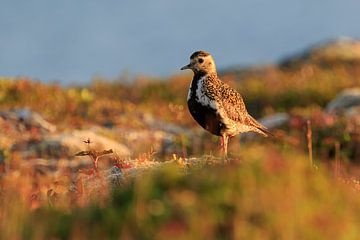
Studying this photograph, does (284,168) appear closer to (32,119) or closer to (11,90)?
(32,119)

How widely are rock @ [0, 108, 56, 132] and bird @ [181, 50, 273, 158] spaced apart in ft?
22.6

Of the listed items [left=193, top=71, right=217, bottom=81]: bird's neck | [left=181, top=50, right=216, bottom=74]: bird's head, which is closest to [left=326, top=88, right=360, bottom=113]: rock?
[left=181, top=50, right=216, bottom=74]: bird's head

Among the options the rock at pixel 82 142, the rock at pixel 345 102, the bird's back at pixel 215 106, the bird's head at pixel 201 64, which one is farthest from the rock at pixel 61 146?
the rock at pixel 345 102

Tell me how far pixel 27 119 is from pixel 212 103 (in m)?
7.83

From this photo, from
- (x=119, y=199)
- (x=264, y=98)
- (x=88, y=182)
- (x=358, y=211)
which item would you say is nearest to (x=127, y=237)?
(x=119, y=199)

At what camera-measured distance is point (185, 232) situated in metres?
5.52

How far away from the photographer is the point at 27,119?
18.0 metres

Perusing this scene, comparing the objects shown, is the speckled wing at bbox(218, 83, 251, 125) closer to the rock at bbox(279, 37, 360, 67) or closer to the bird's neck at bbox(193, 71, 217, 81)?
the bird's neck at bbox(193, 71, 217, 81)

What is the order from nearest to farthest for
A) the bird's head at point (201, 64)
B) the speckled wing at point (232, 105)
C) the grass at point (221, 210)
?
the grass at point (221, 210) → the speckled wing at point (232, 105) → the bird's head at point (201, 64)

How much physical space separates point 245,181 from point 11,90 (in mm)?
16383

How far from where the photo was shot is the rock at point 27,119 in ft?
58.6

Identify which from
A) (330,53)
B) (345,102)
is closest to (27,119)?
(345,102)

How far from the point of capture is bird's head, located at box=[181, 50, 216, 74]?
11609mm

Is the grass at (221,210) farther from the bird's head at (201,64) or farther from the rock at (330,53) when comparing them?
the rock at (330,53)
